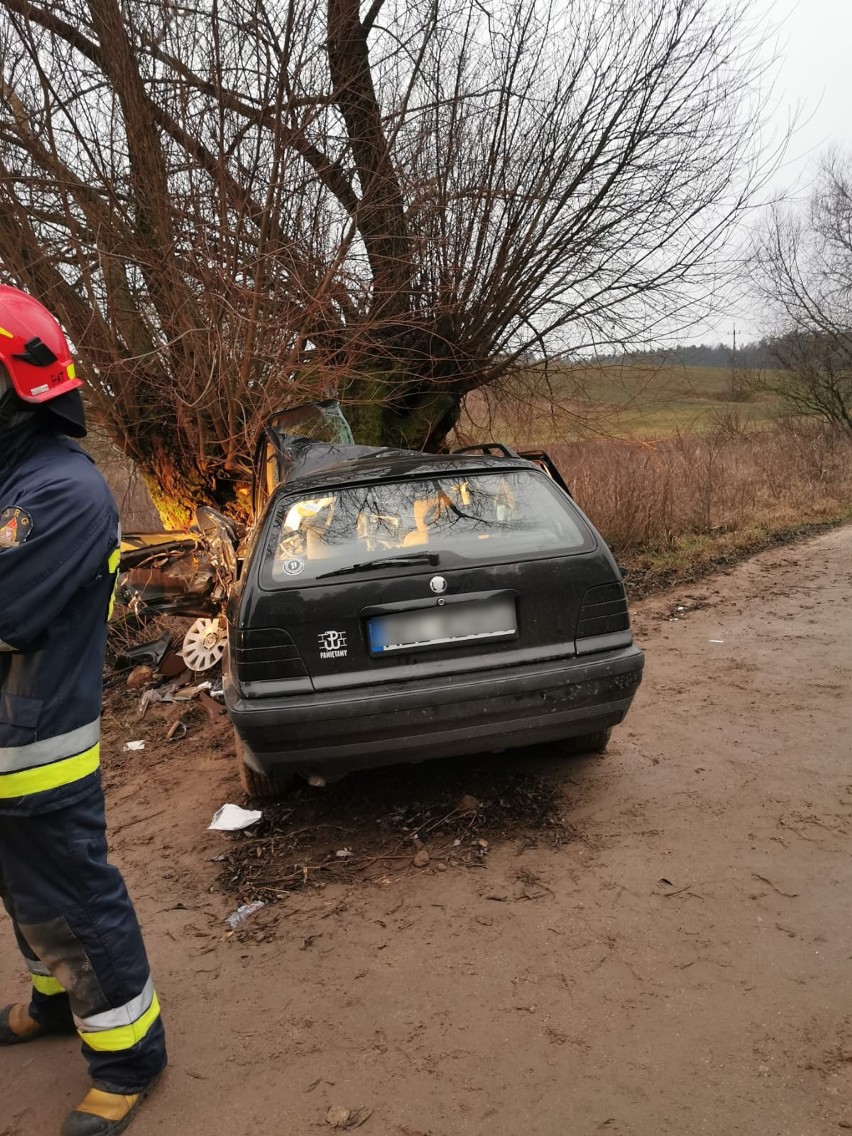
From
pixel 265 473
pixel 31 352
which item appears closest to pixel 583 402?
pixel 265 473

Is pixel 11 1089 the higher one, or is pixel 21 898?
pixel 21 898

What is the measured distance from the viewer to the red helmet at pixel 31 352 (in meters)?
2.01

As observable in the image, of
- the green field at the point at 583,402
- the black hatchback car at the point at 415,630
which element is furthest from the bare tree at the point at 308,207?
the black hatchback car at the point at 415,630

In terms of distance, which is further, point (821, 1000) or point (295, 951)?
point (295, 951)

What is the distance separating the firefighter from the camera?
1942 millimetres

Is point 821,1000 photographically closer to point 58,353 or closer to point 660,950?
point 660,950

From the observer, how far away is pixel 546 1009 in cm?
238

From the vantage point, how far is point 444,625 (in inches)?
130

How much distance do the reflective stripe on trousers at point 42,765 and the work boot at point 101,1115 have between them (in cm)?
86

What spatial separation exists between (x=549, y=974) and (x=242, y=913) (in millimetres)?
1215

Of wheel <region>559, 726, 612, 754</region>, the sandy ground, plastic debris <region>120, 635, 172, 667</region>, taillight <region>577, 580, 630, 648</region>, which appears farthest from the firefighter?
plastic debris <region>120, 635, 172, 667</region>

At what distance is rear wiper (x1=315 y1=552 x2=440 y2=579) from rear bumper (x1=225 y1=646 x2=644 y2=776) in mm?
491

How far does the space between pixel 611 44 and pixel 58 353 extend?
8257 millimetres

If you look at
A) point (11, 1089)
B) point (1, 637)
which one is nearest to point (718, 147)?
point (1, 637)
